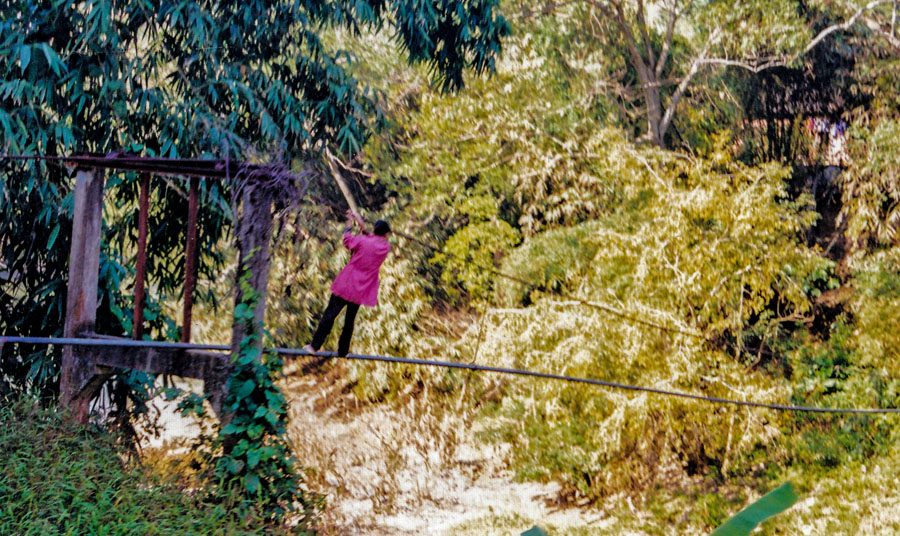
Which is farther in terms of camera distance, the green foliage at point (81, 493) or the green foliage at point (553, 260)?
the green foliage at point (553, 260)

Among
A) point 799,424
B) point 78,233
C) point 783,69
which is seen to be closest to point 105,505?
point 78,233

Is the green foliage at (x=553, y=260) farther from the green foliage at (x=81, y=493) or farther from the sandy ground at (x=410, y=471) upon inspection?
the green foliage at (x=81, y=493)

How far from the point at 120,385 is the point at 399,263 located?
603 centimetres

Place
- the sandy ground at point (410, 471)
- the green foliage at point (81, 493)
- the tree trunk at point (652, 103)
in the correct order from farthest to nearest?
the tree trunk at point (652, 103) < the sandy ground at point (410, 471) < the green foliage at point (81, 493)

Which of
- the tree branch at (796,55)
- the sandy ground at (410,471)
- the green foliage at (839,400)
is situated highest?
the tree branch at (796,55)

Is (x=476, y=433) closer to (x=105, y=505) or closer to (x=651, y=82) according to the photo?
(x=651, y=82)


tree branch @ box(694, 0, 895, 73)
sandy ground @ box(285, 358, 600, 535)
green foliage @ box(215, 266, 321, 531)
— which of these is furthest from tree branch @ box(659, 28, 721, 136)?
green foliage @ box(215, 266, 321, 531)

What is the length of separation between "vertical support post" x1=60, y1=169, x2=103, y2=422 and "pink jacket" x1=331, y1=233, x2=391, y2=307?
1.76 m

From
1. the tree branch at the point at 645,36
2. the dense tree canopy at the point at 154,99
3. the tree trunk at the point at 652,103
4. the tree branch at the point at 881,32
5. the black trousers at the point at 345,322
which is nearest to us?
the black trousers at the point at 345,322

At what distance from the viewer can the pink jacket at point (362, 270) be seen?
17.6 feet

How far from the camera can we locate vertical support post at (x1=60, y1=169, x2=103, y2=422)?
589 cm

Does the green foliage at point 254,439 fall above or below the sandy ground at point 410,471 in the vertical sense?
above

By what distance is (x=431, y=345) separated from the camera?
13.3 meters

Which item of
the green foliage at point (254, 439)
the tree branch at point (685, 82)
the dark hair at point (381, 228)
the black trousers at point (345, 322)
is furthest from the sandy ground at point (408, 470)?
the dark hair at point (381, 228)
